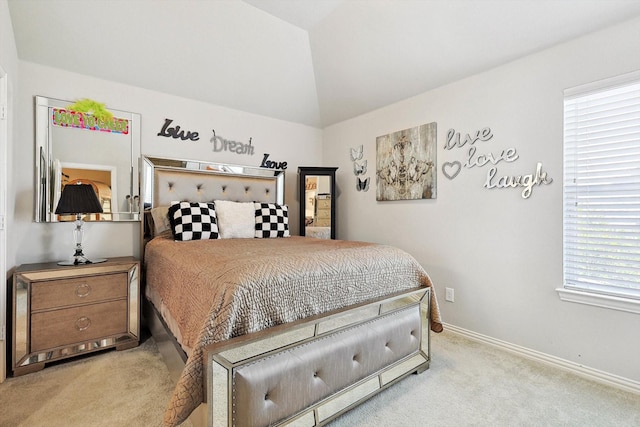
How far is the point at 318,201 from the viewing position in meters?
3.63

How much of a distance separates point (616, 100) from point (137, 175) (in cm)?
373

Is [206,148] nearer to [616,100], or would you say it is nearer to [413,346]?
[413,346]

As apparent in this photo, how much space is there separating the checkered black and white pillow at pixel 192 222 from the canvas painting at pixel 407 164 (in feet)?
6.02

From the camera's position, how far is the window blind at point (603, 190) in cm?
181

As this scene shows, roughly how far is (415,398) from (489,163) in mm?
1864

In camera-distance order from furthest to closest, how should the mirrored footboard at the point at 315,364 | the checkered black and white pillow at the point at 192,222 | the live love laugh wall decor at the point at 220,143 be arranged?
the live love laugh wall decor at the point at 220,143 → the checkered black and white pillow at the point at 192,222 → the mirrored footboard at the point at 315,364

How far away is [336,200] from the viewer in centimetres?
391

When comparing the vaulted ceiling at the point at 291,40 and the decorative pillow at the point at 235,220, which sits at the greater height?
the vaulted ceiling at the point at 291,40

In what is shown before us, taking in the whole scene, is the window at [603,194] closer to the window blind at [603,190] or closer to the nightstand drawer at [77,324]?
the window blind at [603,190]

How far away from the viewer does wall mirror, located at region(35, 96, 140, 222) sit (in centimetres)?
236

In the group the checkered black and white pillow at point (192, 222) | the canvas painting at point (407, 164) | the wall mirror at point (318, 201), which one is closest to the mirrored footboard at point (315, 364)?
the canvas painting at point (407, 164)

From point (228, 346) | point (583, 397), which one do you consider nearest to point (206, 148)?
point (228, 346)

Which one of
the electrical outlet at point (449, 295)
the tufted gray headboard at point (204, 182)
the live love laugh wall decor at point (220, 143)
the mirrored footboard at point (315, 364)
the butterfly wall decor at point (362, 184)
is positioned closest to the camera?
the mirrored footboard at point (315, 364)

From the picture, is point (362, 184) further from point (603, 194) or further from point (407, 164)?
point (603, 194)
